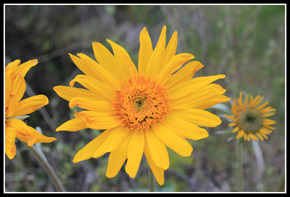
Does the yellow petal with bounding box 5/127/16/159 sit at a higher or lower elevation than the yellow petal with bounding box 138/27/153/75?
lower

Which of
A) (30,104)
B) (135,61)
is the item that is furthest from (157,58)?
(135,61)

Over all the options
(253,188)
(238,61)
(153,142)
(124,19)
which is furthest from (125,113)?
(124,19)

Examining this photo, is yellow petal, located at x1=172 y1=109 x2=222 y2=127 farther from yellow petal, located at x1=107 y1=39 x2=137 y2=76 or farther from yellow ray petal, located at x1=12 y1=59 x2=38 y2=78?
yellow ray petal, located at x1=12 y1=59 x2=38 y2=78

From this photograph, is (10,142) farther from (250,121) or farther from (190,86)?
(250,121)

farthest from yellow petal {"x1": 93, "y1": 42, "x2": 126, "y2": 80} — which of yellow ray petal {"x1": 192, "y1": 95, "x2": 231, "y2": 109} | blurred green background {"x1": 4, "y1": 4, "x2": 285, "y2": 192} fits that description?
blurred green background {"x1": 4, "y1": 4, "x2": 285, "y2": 192}

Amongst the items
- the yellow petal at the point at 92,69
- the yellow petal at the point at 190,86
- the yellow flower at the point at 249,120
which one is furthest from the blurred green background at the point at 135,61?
the yellow petal at the point at 92,69

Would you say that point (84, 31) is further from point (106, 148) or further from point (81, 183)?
point (106, 148)
